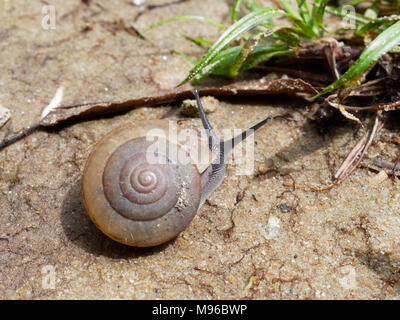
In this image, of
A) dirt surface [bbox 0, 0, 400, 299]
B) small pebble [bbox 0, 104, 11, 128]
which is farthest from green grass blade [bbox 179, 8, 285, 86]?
small pebble [bbox 0, 104, 11, 128]

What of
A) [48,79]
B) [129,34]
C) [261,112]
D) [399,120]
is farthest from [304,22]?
[48,79]

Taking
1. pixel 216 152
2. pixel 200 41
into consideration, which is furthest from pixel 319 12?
pixel 216 152

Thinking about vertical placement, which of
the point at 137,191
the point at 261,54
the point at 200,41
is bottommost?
the point at 137,191

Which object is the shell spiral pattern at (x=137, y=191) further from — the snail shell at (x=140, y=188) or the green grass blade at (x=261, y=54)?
the green grass blade at (x=261, y=54)

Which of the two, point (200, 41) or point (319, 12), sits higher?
point (319, 12)

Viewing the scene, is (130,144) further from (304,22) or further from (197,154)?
(304,22)

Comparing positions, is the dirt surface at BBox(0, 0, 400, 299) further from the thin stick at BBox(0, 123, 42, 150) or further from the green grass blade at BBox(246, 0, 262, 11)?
the green grass blade at BBox(246, 0, 262, 11)

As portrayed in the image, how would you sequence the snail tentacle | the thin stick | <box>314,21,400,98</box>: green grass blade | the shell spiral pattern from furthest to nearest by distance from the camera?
1. the thin stick
2. the snail tentacle
3. <box>314,21,400,98</box>: green grass blade
4. the shell spiral pattern

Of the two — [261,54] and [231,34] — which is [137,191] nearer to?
[231,34]
